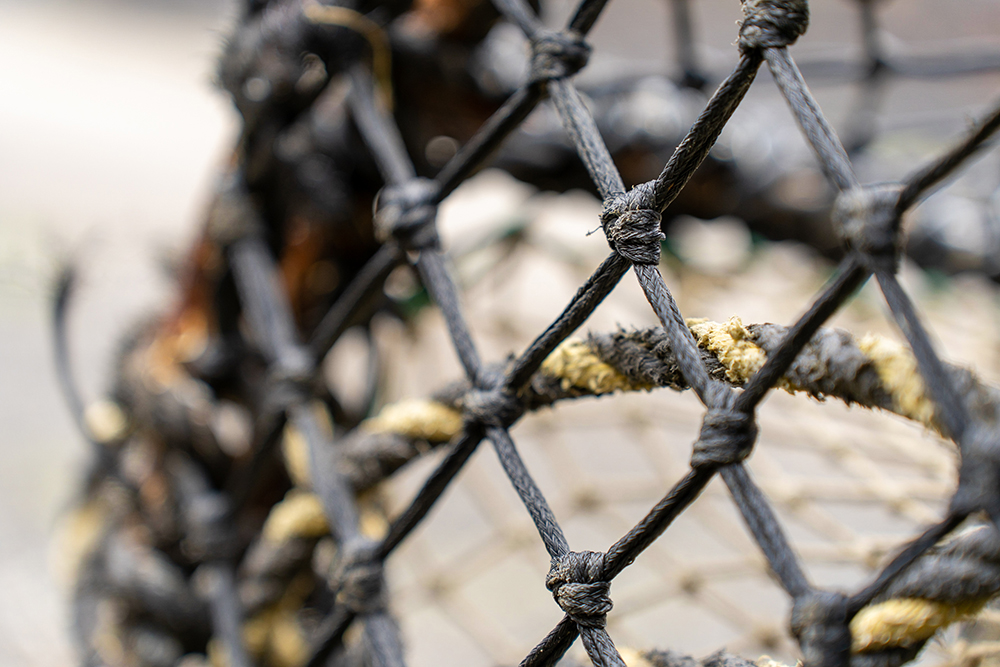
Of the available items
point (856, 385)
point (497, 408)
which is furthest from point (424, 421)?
point (856, 385)

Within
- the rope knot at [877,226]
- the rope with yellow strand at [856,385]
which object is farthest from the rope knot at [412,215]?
the rope knot at [877,226]

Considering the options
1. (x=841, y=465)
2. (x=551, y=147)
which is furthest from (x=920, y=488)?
(x=551, y=147)

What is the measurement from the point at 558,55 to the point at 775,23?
0.27 feet

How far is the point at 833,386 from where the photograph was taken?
15 cm

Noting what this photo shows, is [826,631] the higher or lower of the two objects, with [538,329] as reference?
lower

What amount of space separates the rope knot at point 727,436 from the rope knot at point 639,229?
41mm

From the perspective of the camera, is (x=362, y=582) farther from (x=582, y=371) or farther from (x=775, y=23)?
(x=775, y=23)

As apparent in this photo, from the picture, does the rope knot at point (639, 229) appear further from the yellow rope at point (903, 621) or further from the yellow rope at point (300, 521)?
the yellow rope at point (300, 521)

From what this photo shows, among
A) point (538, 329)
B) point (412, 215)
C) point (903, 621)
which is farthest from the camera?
point (538, 329)

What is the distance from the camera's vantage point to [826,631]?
14 centimetres

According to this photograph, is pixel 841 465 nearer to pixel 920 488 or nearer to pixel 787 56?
pixel 920 488

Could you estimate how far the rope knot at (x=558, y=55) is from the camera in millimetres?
225

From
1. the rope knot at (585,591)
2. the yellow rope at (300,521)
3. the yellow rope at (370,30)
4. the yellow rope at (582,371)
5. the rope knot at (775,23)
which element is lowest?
the rope knot at (585,591)

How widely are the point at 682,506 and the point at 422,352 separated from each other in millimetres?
471
